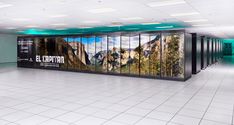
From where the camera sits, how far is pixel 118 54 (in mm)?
11227

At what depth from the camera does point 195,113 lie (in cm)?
473

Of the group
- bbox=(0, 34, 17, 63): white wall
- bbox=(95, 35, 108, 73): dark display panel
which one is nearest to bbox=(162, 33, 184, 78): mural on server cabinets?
bbox=(95, 35, 108, 73): dark display panel

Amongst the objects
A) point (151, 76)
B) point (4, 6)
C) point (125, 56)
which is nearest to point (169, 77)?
point (151, 76)

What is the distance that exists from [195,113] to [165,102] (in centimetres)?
108

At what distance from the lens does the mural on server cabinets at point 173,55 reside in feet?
30.7

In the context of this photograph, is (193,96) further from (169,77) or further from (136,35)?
(136,35)

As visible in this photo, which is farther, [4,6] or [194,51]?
[194,51]

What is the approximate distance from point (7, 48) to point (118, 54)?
14.8m

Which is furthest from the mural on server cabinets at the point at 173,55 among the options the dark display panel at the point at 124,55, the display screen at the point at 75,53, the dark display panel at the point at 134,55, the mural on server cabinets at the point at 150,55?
the display screen at the point at 75,53

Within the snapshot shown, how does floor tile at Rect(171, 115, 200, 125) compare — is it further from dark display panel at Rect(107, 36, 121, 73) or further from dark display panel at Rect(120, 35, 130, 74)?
dark display panel at Rect(107, 36, 121, 73)

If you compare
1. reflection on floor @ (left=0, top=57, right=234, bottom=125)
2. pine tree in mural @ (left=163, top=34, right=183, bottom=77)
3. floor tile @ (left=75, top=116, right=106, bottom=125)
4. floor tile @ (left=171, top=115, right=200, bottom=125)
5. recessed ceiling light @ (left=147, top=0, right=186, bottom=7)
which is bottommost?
floor tile @ (left=171, top=115, right=200, bottom=125)

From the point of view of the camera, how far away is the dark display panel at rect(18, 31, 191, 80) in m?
9.56

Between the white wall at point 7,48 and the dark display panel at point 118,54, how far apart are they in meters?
7.40

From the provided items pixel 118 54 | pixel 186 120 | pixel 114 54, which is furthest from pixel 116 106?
pixel 114 54
